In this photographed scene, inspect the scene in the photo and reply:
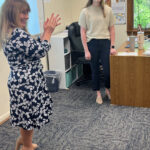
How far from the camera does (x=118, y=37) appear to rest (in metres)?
4.44

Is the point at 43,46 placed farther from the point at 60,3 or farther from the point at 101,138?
the point at 60,3

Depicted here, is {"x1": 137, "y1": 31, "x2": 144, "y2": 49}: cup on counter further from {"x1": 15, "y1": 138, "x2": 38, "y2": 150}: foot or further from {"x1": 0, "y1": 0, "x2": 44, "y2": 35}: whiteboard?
{"x1": 15, "y1": 138, "x2": 38, "y2": 150}: foot

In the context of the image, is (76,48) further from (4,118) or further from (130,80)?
(4,118)

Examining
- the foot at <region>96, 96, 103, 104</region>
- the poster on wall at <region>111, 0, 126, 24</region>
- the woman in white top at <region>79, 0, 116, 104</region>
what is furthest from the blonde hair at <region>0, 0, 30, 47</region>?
the poster on wall at <region>111, 0, 126, 24</region>

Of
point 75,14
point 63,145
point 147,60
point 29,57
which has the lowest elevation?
point 63,145

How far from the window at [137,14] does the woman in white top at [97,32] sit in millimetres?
1353

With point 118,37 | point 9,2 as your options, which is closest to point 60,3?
point 118,37

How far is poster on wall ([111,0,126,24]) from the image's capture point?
4.23 metres

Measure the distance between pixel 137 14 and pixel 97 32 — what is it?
1.59m

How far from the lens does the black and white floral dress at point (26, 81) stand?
174 centimetres

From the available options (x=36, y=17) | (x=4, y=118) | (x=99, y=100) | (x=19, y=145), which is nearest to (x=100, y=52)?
(x=99, y=100)

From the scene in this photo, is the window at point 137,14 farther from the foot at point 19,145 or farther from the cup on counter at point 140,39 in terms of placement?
the foot at point 19,145

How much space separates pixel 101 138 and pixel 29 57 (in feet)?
3.62

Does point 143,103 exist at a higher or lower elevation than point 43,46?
lower
